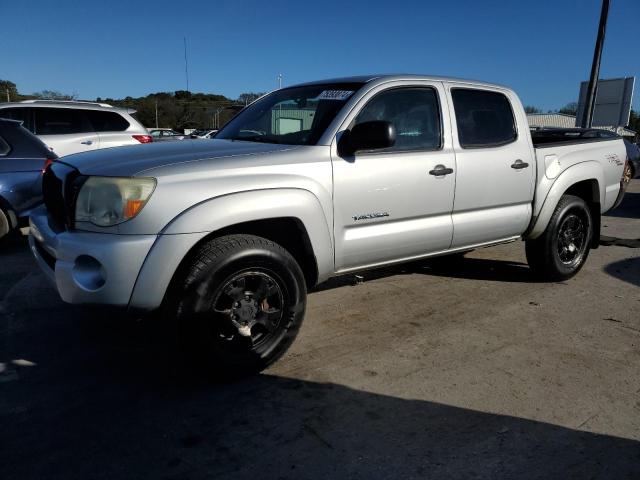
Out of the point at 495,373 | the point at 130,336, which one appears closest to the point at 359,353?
the point at 495,373

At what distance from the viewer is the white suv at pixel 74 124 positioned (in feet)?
26.6

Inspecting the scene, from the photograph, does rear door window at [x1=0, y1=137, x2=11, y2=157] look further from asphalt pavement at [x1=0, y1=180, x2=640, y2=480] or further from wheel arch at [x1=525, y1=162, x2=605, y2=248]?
wheel arch at [x1=525, y1=162, x2=605, y2=248]

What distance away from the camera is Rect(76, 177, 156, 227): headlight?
2713 mm

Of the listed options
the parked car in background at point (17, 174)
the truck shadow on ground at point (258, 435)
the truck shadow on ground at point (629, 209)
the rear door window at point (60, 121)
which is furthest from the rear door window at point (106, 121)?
the truck shadow on ground at point (629, 209)

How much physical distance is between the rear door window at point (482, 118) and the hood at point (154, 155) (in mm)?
1558

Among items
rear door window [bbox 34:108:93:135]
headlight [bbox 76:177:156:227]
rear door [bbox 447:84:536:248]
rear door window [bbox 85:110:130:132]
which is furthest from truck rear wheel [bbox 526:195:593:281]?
rear door window [bbox 34:108:93:135]

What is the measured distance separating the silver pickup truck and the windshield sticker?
37 millimetres

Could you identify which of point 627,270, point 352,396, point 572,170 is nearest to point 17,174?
point 352,396

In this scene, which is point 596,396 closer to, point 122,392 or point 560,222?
point 560,222

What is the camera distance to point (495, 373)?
318 cm

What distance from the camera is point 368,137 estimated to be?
Answer: 330 cm

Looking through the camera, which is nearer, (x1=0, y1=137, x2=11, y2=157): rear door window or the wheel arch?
the wheel arch

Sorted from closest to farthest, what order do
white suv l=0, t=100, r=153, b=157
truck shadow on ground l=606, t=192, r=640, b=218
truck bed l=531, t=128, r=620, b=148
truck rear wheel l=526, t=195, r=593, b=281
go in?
truck rear wheel l=526, t=195, r=593, b=281
truck bed l=531, t=128, r=620, b=148
white suv l=0, t=100, r=153, b=157
truck shadow on ground l=606, t=192, r=640, b=218

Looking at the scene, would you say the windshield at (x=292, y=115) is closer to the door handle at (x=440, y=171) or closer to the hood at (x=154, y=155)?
the hood at (x=154, y=155)
